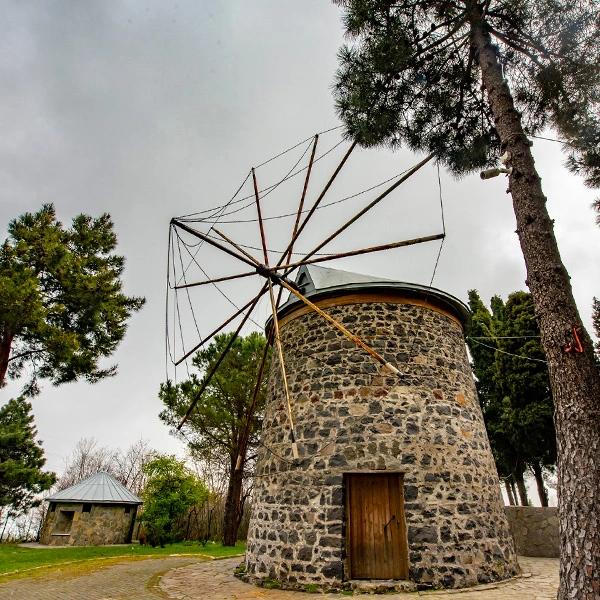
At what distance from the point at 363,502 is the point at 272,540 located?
187 centimetres

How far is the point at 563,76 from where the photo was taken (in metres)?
6.07

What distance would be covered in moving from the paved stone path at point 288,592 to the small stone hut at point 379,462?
13.7 inches

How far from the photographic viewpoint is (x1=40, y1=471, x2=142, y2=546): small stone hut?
20.1 meters

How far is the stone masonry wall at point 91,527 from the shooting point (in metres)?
20.0

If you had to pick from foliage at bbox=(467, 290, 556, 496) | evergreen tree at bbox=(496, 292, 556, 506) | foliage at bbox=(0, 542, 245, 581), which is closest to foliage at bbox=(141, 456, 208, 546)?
foliage at bbox=(0, 542, 245, 581)

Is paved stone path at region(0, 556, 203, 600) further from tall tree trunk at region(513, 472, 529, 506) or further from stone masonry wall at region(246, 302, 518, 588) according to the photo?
tall tree trunk at region(513, 472, 529, 506)

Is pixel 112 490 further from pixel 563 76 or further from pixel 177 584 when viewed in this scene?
pixel 563 76

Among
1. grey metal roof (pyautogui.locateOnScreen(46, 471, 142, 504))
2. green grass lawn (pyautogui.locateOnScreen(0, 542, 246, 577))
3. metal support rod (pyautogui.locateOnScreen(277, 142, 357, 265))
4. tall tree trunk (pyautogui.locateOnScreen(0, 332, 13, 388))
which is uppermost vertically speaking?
metal support rod (pyautogui.locateOnScreen(277, 142, 357, 265))

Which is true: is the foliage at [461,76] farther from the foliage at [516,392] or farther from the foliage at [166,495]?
the foliage at [166,495]

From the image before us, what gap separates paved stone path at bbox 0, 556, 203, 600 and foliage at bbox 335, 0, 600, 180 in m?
8.83

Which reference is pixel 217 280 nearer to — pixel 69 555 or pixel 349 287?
pixel 349 287

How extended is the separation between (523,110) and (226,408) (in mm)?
13908

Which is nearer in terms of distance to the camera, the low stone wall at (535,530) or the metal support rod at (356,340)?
the metal support rod at (356,340)

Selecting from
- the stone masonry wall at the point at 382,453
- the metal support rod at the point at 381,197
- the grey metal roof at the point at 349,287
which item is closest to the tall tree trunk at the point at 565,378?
the metal support rod at the point at 381,197
